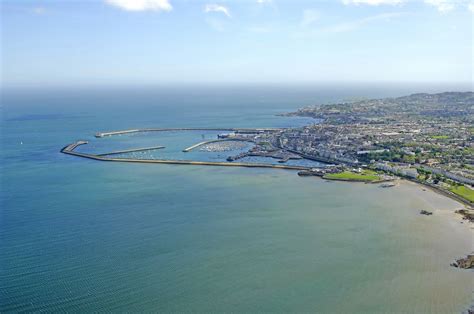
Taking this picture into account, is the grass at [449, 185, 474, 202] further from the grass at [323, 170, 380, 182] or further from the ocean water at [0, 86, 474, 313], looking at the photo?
the grass at [323, 170, 380, 182]

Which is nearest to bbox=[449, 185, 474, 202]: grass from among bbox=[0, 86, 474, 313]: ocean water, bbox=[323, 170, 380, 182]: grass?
bbox=[0, 86, 474, 313]: ocean water

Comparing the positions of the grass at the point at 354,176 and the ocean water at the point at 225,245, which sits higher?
the grass at the point at 354,176

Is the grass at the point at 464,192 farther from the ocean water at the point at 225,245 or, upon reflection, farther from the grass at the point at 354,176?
the grass at the point at 354,176

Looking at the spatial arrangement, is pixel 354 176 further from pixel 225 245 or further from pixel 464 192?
pixel 225 245

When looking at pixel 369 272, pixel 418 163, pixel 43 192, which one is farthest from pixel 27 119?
pixel 369 272

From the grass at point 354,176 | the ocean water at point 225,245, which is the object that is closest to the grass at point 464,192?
the ocean water at point 225,245
